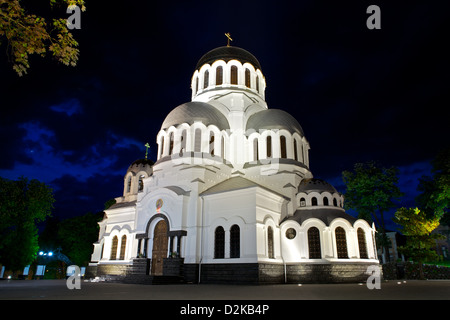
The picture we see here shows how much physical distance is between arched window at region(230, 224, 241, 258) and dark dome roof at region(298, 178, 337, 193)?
17.3ft

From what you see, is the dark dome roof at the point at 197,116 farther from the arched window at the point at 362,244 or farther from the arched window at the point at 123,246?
the arched window at the point at 362,244

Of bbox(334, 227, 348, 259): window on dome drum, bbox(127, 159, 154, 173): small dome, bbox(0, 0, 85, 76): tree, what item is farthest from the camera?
bbox(127, 159, 154, 173): small dome

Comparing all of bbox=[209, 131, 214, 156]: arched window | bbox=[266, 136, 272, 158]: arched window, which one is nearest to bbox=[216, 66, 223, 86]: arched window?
bbox=[209, 131, 214, 156]: arched window

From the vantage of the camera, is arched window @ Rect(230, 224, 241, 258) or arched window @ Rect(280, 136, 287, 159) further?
arched window @ Rect(280, 136, 287, 159)

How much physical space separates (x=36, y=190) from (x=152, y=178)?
10.8 metres

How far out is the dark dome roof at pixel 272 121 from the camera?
66.0 ft

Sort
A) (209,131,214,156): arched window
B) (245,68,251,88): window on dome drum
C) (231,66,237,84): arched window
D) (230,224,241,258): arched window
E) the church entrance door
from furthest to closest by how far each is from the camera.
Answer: (245,68,251,88): window on dome drum → (231,66,237,84): arched window → (209,131,214,156): arched window → the church entrance door → (230,224,241,258): arched window

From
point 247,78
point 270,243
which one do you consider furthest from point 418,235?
point 247,78

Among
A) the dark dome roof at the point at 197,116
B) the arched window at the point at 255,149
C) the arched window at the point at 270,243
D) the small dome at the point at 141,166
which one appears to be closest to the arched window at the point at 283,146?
the arched window at the point at 255,149

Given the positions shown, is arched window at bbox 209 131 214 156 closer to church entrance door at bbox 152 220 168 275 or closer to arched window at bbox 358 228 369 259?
church entrance door at bbox 152 220 168 275

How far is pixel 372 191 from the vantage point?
76.1 ft

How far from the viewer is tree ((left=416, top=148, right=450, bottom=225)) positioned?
59.2 ft

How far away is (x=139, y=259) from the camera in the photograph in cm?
1633
